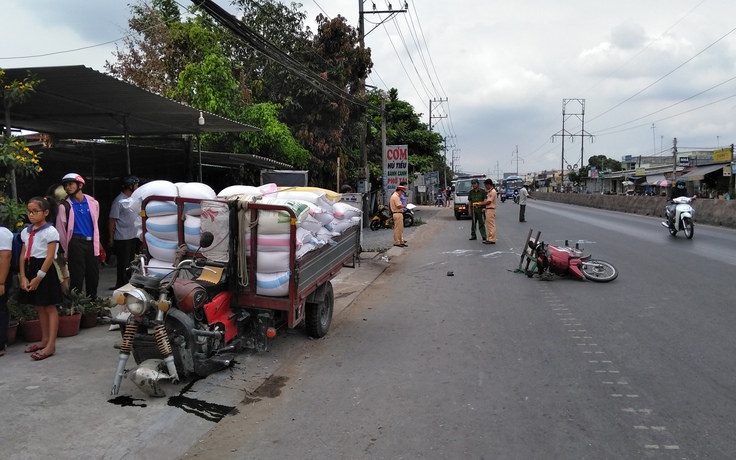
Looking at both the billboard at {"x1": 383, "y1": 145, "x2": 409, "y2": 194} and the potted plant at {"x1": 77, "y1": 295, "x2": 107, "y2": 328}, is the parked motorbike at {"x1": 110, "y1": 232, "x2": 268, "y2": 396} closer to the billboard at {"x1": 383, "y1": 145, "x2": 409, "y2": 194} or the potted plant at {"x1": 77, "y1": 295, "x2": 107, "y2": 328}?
the potted plant at {"x1": 77, "y1": 295, "x2": 107, "y2": 328}

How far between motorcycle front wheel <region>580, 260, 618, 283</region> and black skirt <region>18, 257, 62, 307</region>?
7780 mm

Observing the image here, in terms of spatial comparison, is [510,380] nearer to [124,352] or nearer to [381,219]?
[124,352]

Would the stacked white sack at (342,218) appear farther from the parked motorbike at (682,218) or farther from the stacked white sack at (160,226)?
the parked motorbike at (682,218)

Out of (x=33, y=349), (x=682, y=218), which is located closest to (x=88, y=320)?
(x=33, y=349)

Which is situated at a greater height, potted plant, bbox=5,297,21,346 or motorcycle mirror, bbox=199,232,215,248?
motorcycle mirror, bbox=199,232,215,248

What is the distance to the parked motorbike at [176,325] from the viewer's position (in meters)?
4.04

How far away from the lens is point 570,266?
914 cm

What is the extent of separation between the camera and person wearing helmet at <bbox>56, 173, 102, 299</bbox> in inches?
229

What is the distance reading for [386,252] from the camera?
45.6 feet

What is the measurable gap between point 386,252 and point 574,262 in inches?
222

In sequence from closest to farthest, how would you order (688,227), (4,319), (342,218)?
(4,319) → (342,218) → (688,227)

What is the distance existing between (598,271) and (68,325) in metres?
7.89

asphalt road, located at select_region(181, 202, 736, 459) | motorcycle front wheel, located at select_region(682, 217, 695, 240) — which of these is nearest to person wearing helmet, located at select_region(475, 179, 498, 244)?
motorcycle front wheel, located at select_region(682, 217, 695, 240)

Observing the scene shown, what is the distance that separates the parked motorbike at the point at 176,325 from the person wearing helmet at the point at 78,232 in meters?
1.63
